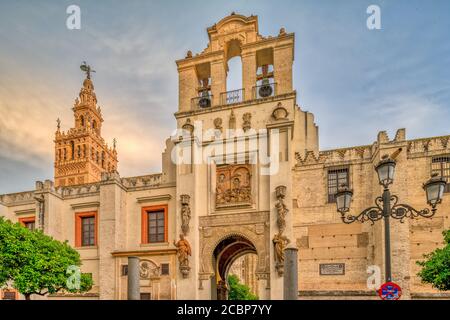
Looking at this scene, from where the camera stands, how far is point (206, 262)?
2095 cm

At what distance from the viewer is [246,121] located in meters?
22.0

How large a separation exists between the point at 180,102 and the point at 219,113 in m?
3.09

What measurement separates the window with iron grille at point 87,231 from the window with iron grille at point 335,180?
1557 centimetres

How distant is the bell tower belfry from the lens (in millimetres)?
60188

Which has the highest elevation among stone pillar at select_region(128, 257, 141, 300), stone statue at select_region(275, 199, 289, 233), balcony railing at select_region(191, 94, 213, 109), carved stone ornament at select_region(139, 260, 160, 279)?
balcony railing at select_region(191, 94, 213, 109)

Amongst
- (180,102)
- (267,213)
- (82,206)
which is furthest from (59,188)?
(267,213)

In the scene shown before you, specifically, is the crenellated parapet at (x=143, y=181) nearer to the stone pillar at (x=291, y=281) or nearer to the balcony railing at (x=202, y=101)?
the balcony railing at (x=202, y=101)

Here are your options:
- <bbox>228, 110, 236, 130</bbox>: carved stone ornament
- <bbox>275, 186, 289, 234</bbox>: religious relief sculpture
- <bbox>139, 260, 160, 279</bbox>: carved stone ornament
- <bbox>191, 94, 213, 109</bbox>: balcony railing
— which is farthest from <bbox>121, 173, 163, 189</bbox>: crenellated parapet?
<bbox>275, 186, 289, 234</bbox>: religious relief sculpture

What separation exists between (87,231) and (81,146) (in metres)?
38.8

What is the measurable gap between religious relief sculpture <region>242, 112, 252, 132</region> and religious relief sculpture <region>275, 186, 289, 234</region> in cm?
409

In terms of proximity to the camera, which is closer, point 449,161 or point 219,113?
point 449,161

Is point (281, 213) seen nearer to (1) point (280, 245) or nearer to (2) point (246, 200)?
(1) point (280, 245)

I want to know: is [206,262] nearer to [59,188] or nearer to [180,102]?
[180,102]

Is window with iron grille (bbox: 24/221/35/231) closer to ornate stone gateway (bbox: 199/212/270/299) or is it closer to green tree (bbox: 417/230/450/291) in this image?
ornate stone gateway (bbox: 199/212/270/299)
